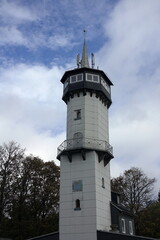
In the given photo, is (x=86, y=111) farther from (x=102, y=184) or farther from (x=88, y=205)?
(x=88, y=205)

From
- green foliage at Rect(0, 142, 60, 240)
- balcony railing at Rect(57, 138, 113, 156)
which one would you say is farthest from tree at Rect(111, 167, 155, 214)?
balcony railing at Rect(57, 138, 113, 156)

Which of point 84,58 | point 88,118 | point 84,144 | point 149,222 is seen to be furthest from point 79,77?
point 149,222

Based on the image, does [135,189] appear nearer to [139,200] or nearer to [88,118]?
[139,200]

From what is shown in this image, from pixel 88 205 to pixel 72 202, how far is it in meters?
1.80

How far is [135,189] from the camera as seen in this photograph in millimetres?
51125

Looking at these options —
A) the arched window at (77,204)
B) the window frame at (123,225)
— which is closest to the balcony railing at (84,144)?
the arched window at (77,204)

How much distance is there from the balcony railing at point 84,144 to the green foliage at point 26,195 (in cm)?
1223

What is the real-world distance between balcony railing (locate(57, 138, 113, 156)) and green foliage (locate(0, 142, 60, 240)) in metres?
12.2

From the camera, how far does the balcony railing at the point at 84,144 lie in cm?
3098

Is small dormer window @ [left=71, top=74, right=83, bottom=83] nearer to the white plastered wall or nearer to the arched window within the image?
the white plastered wall

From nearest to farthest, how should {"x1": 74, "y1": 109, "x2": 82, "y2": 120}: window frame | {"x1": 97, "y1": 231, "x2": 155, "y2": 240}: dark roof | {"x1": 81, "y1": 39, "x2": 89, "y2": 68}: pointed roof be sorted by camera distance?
{"x1": 97, "y1": 231, "x2": 155, "y2": 240}: dark roof → {"x1": 74, "y1": 109, "x2": 82, "y2": 120}: window frame → {"x1": 81, "y1": 39, "x2": 89, "y2": 68}: pointed roof

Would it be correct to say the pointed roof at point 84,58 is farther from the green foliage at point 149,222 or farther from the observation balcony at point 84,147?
the green foliage at point 149,222

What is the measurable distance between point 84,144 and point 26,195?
18246mm

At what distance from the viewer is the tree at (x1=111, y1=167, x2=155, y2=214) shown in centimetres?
5034
